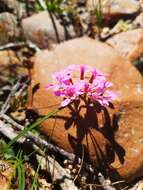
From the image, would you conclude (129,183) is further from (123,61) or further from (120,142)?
(123,61)

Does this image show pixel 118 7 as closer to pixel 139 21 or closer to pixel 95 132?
pixel 139 21

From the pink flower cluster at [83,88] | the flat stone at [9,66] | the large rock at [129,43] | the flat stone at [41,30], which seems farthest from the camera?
the flat stone at [41,30]

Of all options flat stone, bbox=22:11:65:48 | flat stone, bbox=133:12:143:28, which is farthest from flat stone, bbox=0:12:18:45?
flat stone, bbox=133:12:143:28

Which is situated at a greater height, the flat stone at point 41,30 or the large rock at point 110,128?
the flat stone at point 41,30

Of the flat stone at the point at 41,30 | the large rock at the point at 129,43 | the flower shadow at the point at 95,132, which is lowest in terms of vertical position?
the flower shadow at the point at 95,132

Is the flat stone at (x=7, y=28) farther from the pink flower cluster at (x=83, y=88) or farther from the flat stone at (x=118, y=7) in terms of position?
the pink flower cluster at (x=83, y=88)

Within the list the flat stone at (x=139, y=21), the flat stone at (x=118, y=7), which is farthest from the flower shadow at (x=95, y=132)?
the flat stone at (x=118, y=7)

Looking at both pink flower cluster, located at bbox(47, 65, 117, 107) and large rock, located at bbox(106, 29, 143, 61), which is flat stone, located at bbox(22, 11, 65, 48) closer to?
large rock, located at bbox(106, 29, 143, 61)
